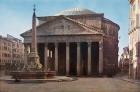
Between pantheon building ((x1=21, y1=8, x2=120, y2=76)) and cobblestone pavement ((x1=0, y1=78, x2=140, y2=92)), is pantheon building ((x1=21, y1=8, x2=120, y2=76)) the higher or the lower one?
the higher one

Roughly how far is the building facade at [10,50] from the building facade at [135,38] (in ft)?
89.1

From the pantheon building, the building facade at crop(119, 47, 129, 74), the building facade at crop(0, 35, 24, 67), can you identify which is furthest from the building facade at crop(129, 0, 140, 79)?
the building facade at crop(0, 35, 24, 67)

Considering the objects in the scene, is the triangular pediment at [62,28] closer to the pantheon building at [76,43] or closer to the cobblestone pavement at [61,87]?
the pantheon building at [76,43]

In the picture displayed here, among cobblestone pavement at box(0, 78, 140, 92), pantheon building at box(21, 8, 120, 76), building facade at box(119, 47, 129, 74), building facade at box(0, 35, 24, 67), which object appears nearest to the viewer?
cobblestone pavement at box(0, 78, 140, 92)

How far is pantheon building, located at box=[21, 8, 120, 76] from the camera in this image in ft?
165

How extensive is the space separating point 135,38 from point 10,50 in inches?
1456

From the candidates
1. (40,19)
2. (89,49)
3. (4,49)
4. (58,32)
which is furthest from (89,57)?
(4,49)

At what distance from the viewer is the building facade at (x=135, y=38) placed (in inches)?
1359

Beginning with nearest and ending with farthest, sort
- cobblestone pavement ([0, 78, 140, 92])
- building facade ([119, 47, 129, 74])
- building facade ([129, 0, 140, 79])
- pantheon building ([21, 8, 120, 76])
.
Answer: cobblestone pavement ([0, 78, 140, 92]), building facade ([129, 0, 140, 79]), pantheon building ([21, 8, 120, 76]), building facade ([119, 47, 129, 74])

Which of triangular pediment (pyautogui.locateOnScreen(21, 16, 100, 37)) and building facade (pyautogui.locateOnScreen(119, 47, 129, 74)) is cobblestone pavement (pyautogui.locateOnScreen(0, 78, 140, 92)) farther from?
building facade (pyautogui.locateOnScreen(119, 47, 129, 74))

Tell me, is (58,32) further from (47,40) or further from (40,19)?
(40,19)

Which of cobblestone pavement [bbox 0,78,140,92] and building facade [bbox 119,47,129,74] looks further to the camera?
building facade [bbox 119,47,129,74]

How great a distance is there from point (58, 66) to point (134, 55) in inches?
792

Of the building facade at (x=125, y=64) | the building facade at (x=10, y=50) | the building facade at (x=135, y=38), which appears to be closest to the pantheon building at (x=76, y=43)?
the building facade at (x=125, y=64)
